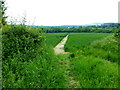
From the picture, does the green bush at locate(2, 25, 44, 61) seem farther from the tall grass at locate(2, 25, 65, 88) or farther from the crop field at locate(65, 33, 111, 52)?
the crop field at locate(65, 33, 111, 52)

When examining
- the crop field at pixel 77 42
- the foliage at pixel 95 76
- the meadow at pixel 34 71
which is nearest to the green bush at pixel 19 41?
the meadow at pixel 34 71

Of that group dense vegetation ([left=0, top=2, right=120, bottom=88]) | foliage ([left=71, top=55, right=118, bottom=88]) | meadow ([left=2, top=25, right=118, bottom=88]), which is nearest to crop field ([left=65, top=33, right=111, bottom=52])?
dense vegetation ([left=0, top=2, right=120, bottom=88])

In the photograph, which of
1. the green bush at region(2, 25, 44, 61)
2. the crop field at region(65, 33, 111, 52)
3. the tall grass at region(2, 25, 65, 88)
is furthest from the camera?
the crop field at region(65, 33, 111, 52)

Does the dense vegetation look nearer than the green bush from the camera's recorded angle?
Yes

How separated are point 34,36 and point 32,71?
248 centimetres

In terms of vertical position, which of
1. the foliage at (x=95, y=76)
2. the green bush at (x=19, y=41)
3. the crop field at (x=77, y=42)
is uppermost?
the green bush at (x=19, y=41)

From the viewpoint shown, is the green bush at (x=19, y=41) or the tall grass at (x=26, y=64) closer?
the tall grass at (x=26, y=64)

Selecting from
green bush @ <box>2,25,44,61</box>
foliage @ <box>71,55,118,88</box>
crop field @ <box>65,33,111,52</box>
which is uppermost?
green bush @ <box>2,25,44,61</box>

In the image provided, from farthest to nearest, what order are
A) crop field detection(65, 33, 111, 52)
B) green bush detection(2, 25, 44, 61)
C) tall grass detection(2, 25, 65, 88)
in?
crop field detection(65, 33, 111, 52) < green bush detection(2, 25, 44, 61) < tall grass detection(2, 25, 65, 88)

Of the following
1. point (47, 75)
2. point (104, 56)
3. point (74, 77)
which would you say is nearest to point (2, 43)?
point (47, 75)

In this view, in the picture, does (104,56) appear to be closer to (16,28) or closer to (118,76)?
(118,76)

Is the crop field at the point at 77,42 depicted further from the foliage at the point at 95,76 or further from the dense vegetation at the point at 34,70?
the foliage at the point at 95,76

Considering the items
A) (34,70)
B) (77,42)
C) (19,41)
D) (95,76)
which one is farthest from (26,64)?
(77,42)

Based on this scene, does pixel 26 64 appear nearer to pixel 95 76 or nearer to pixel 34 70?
pixel 34 70
